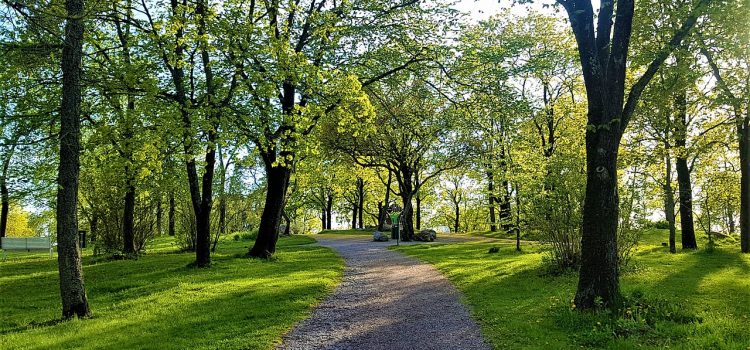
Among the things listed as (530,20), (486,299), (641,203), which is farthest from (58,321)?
(530,20)

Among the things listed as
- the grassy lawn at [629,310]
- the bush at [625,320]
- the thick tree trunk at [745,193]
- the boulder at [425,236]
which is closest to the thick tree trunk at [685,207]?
the thick tree trunk at [745,193]

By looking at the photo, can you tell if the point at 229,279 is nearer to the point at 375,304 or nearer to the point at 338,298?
the point at 338,298

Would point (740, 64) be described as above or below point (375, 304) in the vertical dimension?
above

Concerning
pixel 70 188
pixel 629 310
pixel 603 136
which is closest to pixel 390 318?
pixel 629 310

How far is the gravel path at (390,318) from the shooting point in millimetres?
6777

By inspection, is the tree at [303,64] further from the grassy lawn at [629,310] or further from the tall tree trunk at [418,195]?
the tall tree trunk at [418,195]

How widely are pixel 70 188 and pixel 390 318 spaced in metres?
5.93

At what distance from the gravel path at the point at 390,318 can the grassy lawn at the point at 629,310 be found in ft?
1.45

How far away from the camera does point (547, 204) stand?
12305 millimetres

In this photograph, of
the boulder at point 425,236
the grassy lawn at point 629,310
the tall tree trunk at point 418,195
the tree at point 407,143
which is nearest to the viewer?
the grassy lawn at point 629,310

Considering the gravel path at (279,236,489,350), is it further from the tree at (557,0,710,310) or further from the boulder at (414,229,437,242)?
the boulder at (414,229,437,242)

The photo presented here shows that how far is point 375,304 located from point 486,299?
2.12 metres

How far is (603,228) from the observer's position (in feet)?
25.7

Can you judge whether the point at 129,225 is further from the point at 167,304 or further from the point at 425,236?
the point at 425,236
